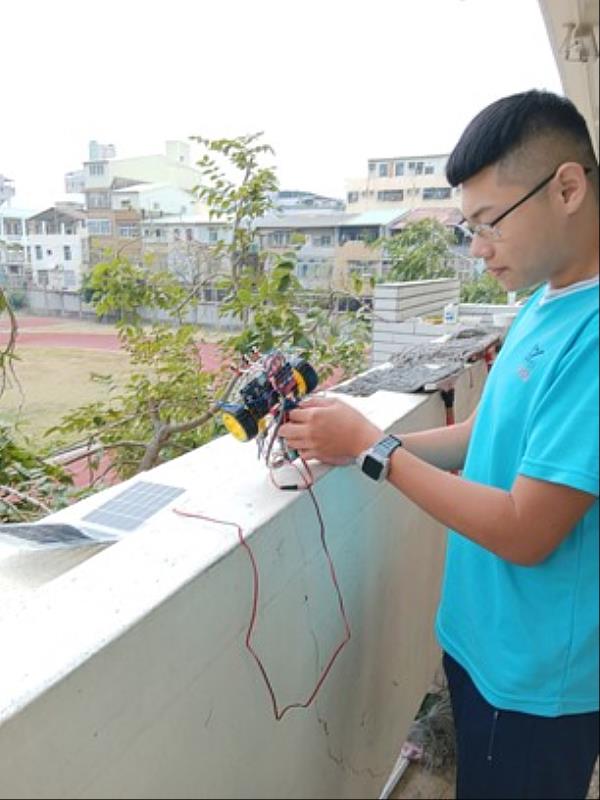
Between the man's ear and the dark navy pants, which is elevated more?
the man's ear

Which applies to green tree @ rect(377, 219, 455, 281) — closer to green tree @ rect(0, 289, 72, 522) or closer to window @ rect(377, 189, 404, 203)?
window @ rect(377, 189, 404, 203)

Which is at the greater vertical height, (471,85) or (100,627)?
(471,85)

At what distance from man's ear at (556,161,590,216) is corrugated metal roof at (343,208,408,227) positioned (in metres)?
1.97

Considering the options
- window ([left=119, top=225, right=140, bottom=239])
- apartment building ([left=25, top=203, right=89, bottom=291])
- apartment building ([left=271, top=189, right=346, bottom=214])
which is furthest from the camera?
apartment building ([left=271, top=189, right=346, bottom=214])

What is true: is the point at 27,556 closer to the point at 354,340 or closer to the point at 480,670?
the point at 480,670

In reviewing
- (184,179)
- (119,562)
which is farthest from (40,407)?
(119,562)

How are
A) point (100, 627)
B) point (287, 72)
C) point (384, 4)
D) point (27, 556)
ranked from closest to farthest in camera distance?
point (100, 627) < point (27, 556) < point (384, 4) < point (287, 72)

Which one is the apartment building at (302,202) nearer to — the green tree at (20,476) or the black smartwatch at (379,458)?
the green tree at (20,476)

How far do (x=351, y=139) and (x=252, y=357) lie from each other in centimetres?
165

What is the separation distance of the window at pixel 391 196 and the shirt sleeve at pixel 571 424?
2080 millimetres

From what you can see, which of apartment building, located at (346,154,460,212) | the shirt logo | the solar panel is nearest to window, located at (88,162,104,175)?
apartment building, located at (346,154,460,212)

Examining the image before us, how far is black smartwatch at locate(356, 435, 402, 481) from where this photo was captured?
0.76m

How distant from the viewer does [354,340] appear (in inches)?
119

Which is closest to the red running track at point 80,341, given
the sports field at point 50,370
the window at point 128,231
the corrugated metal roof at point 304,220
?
the sports field at point 50,370
